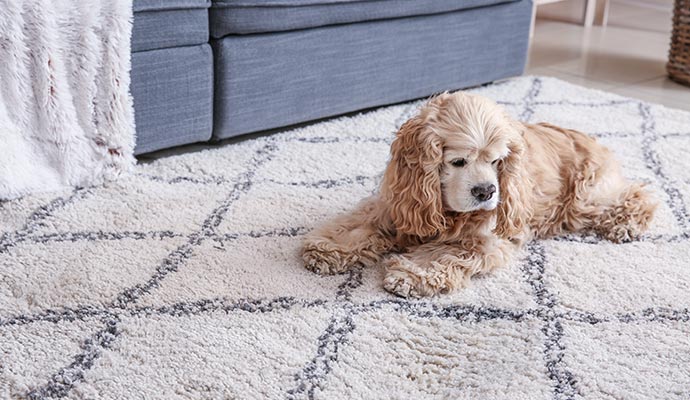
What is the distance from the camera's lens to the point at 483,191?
1.76 m

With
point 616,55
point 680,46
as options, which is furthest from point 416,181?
point 616,55

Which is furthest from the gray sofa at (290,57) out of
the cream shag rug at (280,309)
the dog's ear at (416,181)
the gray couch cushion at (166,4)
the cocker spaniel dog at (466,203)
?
the dog's ear at (416,181)

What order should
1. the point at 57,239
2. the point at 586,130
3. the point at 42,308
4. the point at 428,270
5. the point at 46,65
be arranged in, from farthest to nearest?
the point at 586,130 < the point at 46,65 < the point at 57,239 < the point at 428,270 < the point at 42,308

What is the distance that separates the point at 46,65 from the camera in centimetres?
221

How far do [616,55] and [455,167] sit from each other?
290cm

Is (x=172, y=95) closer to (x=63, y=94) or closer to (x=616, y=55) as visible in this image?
(x=63, y=94)

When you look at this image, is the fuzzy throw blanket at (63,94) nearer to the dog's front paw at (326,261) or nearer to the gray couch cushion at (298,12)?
the gray couch cushion at (298,12)

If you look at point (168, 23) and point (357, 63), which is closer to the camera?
point (168, 23)

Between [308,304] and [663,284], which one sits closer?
[308,304]

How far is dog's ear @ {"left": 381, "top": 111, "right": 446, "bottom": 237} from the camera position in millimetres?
1793

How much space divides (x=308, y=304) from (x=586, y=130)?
5.43 ft

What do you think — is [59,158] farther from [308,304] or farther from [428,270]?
[428,270]

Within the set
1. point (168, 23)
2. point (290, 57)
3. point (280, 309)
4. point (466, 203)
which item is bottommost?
point (280, 309)

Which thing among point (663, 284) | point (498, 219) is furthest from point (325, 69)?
point (663, 284)
